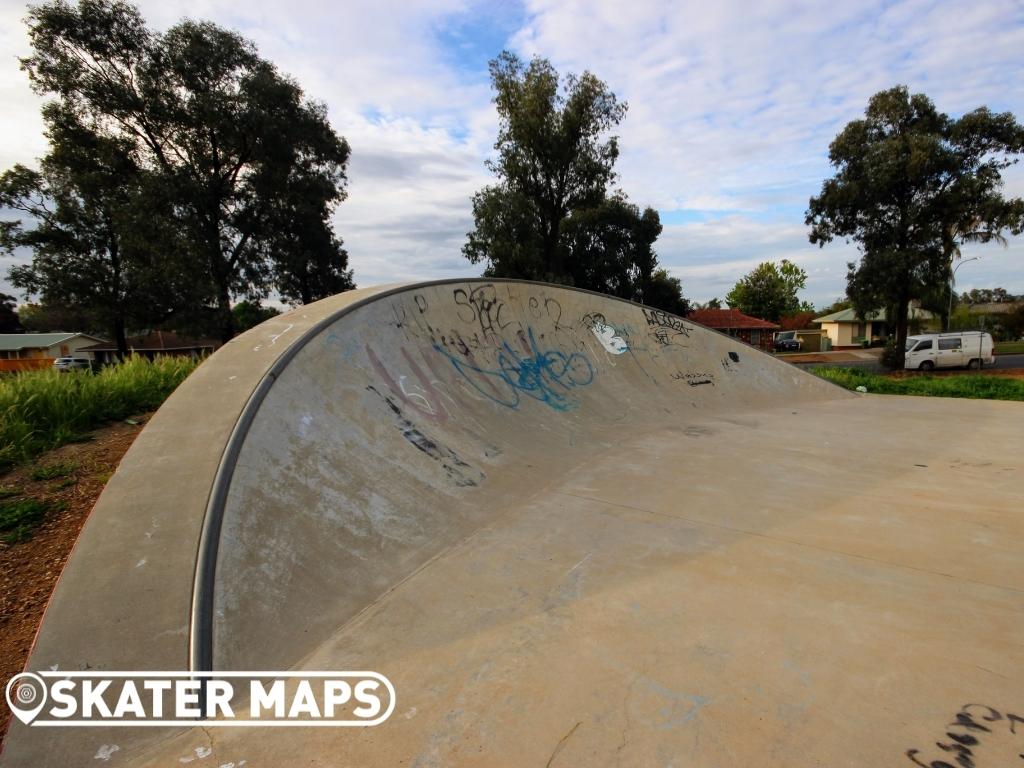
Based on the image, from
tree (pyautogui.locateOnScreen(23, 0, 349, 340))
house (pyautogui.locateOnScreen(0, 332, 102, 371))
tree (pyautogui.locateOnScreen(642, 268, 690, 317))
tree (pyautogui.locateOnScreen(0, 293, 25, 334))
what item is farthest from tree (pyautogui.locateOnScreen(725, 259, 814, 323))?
tree (pyautogui.locateOnScreen(0, 293, 25, 334))

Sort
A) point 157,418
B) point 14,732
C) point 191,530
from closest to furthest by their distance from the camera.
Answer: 1. point 14,732
2. point 191,530
3. point 157,418

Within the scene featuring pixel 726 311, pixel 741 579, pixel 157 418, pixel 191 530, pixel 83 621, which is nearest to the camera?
pixel 83 621

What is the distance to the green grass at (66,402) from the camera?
4660 millimetres

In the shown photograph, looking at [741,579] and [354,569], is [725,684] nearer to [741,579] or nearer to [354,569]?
[741,579]

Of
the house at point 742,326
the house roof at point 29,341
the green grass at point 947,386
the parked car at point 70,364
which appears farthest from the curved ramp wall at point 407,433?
the house roof at point 29,341

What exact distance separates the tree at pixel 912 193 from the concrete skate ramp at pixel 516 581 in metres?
14.2

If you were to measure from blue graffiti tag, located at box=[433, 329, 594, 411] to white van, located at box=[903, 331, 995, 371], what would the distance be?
17.3 meters

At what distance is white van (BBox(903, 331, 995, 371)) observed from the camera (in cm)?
1783

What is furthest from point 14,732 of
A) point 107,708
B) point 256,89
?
point 256,89

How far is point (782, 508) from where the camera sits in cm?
387

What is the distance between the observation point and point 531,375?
689 centimetres

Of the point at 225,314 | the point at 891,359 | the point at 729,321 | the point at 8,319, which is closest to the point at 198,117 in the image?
the point at 225,314

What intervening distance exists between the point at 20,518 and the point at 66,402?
2653 millimetres

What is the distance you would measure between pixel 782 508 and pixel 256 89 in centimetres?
1799
